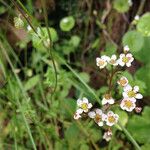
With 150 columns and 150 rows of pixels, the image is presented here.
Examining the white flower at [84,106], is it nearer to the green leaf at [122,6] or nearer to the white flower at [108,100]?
the white flower at [108,100]

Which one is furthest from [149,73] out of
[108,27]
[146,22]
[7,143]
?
[7,143]

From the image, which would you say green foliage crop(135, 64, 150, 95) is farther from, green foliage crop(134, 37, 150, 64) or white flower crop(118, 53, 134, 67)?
white flower crop(118, 53, 134, 67)

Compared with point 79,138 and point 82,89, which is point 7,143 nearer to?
point 79,138

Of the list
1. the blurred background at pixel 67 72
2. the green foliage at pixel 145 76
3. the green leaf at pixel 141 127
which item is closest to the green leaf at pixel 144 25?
the blurred background at pixel 67 72

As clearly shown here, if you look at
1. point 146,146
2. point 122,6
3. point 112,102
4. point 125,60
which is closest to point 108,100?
point 112,102

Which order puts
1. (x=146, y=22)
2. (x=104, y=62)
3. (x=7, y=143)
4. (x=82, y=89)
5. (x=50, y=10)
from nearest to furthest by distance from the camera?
1. (x=104, y=62)
2. (x=82, y=89)
3. (x=146, y=22)
4. (x=7, y=143)
5. (x=50, y=10)

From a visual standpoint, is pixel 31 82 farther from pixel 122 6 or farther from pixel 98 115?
pixel 98 115

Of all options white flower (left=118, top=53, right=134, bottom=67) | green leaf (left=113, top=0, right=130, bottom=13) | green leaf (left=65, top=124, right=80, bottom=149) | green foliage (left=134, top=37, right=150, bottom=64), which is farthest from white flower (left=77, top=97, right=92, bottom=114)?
green leaf (left=113, top=0, right=130, bottom=13)
